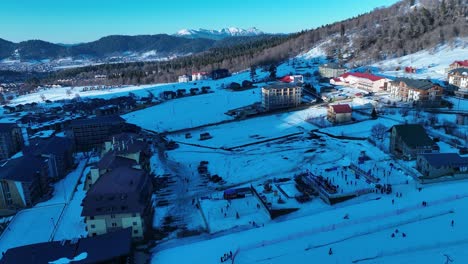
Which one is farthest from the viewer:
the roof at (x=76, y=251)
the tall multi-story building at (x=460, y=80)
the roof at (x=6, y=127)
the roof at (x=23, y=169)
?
the tall multi-story building at (x=460, y=80)

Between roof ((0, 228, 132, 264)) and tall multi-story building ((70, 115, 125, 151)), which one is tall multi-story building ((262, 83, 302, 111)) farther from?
roof ((0, 228, 132, 264))

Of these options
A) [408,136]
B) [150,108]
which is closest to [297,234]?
[408,136]

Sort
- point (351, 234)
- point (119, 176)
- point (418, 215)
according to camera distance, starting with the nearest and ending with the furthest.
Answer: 1. point (351, 234)
2. point (418, 215)
3. point (119, 176)

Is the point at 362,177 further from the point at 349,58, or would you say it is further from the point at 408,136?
the point at 349,58

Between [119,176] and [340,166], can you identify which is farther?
[340,166]

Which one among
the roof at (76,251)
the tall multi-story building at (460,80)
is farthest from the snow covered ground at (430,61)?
the roof at (76,251)

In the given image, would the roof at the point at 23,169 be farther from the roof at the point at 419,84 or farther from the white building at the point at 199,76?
the white building at the point at 199,76
